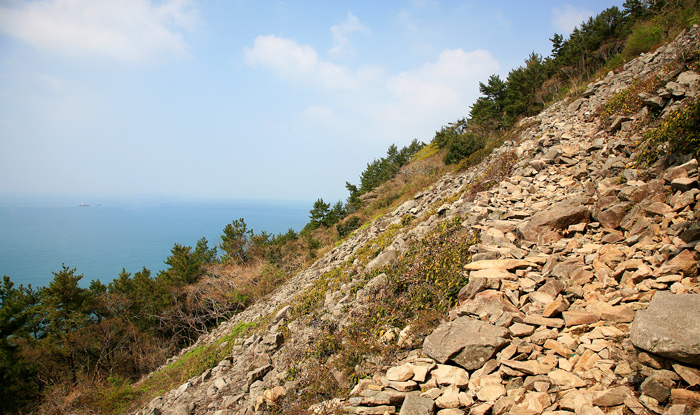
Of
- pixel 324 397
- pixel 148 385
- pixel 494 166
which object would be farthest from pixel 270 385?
pixel 148 385

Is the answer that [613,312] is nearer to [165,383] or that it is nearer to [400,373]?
[400,373]

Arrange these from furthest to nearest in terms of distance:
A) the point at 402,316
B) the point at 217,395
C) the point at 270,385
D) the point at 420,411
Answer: the point at 217,395
the point at 270,385
the point at 402,316
the point at 420,411

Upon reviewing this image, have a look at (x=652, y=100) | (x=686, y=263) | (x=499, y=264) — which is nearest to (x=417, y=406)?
(x=499, y=264)

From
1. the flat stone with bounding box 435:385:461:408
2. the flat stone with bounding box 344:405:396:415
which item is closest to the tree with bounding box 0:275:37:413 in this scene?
the flat stone with bounding box 344:405:396:415

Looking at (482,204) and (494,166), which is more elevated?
(494,166)

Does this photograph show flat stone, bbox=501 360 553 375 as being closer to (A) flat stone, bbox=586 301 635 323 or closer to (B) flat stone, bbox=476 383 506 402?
(B) flat stone, bbox=476 383 506 402

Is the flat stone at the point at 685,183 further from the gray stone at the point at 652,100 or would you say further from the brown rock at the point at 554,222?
the gray stone at the point at 652,100

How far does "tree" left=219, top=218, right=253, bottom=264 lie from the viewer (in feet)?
94.0

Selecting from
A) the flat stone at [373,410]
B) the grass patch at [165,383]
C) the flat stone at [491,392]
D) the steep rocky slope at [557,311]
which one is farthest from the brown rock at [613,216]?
the grass patch at [165,383]

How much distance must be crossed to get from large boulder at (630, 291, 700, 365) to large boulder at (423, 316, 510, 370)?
1265mm

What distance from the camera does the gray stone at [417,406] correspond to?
10.2ft

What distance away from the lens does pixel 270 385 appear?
6008 millimetres

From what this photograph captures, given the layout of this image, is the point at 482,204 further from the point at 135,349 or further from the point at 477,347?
the point at 135,349

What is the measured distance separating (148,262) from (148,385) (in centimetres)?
6352
